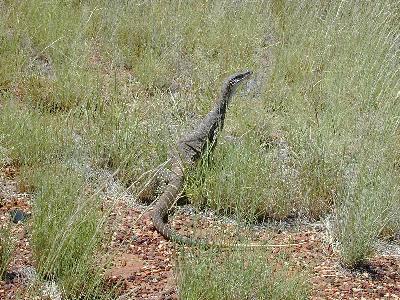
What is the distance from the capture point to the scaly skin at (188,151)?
14.1 ft

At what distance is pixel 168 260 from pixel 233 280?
0.76 meters

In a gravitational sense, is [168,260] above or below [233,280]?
below

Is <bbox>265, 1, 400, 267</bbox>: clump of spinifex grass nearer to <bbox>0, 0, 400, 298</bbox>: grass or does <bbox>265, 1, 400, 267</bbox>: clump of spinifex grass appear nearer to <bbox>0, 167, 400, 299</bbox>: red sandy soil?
<bbox>0, 0, 400, 298</bbox>: grass

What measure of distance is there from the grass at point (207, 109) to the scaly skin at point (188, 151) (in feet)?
0.40

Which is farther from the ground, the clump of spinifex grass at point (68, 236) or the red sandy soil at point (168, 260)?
the clump of spinifex grass at point (68, 236)

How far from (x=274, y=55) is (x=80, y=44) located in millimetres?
2054

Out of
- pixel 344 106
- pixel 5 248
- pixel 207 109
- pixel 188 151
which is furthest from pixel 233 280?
pixel 207 109

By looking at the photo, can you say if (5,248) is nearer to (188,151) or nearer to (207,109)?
(188,151)

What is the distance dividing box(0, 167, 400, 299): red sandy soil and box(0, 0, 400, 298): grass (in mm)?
129

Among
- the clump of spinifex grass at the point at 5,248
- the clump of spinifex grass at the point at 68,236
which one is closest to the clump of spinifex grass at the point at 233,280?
the clump of spinifex grass at the point at 68,236

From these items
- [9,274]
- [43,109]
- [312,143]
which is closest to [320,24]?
[312,143]

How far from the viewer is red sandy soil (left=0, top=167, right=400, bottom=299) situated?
11.8ft

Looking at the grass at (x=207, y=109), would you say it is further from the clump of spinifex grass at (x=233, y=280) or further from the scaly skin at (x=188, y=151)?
the clump of spinifex grass at (x=233, y=280)

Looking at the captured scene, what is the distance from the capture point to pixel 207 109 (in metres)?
6.12
